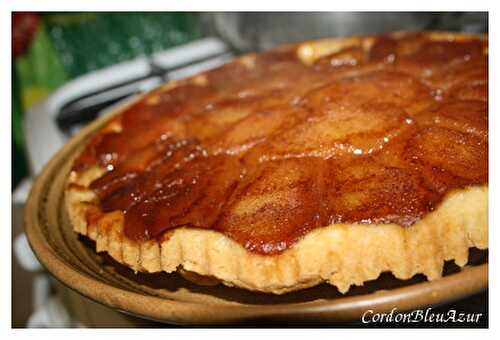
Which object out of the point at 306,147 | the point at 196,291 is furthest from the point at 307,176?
the point at 196,291

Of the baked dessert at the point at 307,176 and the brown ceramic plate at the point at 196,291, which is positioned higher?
the baked dessert at the point at 307,176

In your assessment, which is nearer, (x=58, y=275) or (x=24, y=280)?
(x=58, y=275)

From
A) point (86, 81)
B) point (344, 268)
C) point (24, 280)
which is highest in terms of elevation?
point (86, 81)
